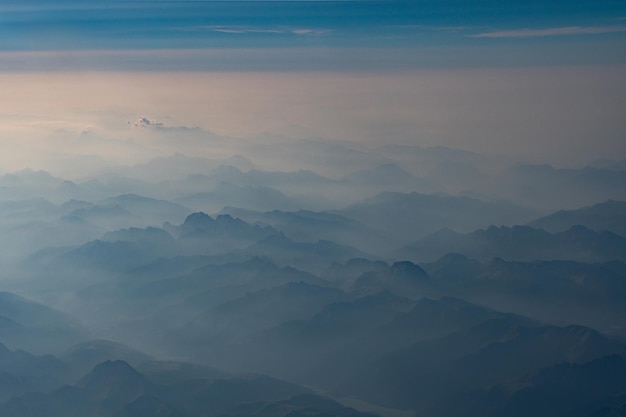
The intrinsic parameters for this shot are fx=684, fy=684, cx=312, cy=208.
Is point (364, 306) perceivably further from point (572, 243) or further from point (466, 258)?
point (572, 243)

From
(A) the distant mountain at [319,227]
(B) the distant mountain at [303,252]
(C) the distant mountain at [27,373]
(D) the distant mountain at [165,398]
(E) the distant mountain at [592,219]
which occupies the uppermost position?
(E) the distant mountain at [592,219]

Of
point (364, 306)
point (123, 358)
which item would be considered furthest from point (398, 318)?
point (123, 358)

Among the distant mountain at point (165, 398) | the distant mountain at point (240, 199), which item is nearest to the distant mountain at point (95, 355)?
the distant mountain at point (165, 398)

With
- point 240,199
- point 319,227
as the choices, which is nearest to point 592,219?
point 319,227

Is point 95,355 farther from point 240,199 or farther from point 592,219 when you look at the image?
point 592,219

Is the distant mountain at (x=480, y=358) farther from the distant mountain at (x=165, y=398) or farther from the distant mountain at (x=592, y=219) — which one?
the distant mountain at (x=592, y=219)
